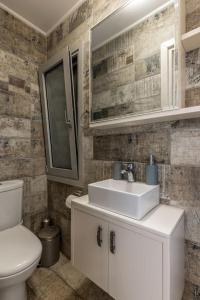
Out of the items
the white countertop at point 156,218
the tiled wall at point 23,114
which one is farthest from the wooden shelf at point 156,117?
the tiled wall at point 23,114

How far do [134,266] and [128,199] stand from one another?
0.31m

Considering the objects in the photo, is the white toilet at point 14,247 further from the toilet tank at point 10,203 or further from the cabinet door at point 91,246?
the cabinet door at point 91,246

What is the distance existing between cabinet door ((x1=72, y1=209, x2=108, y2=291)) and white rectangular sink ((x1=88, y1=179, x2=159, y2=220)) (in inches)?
4.2

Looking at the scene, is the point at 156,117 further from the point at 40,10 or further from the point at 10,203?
the point at 40,10

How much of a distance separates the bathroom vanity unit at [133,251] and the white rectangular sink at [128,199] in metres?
0.03

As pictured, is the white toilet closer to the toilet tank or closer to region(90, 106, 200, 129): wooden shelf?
the toilet tank

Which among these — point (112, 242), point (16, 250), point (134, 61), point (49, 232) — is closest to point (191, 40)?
point (134, 61)

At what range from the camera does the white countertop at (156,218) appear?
2.42ft

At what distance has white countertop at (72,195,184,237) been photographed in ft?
2.42

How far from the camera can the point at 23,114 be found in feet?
5.52

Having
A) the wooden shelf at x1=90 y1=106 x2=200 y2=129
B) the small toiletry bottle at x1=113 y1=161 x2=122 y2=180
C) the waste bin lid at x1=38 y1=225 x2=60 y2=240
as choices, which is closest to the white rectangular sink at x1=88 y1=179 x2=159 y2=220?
the small toiletry bottle at x1=113 y1=161 x2=122 y2=180

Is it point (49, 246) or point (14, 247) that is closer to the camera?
point (14, 247)

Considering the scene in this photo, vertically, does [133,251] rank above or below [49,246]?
above

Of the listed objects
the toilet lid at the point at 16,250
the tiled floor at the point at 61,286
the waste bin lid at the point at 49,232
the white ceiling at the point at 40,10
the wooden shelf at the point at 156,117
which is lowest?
the tiled floor at the point at 61,286
